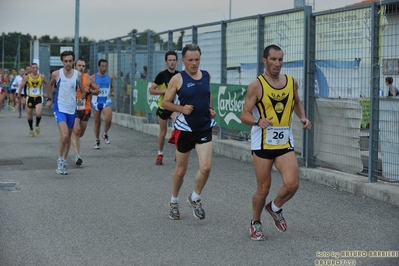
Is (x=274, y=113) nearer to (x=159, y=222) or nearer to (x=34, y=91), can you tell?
(x=159, y=222)

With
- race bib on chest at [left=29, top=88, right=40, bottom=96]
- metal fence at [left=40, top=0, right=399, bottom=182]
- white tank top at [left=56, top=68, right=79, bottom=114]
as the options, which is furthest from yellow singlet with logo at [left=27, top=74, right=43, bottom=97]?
white tank top at [left=56, top=68, right=79, bottom=114]

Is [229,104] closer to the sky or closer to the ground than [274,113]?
closer to the sky

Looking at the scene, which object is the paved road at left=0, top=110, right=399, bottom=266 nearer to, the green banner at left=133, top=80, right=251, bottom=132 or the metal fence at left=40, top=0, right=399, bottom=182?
the metal fence at left=40, top=0, right=399, bottom=182

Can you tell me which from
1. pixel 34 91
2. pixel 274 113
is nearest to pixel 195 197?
pixel 274 113

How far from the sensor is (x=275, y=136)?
7.73 meters

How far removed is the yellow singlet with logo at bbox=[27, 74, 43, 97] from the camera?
21.5 m

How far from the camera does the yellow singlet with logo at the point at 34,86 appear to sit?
21481mm

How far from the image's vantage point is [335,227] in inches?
332

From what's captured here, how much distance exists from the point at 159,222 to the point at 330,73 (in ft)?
14.8

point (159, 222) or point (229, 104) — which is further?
point (229, 104)

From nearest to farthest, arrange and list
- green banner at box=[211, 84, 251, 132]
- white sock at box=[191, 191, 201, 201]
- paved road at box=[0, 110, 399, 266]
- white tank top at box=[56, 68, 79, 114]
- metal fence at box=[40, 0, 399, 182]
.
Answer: paved road at box=[0, 110, 399, 266]
white sock at box=[191, 191, 201, 201]
metal fence at box=[40, 0, 399, 182]
white tank top at box=[56, 68, 79, 114]
green banner at box=[211, 84, 251, 132]

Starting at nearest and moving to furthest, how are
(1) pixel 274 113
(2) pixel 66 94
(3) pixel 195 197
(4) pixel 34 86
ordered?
(1) pixel 274 113 < (3) pixel 195 197 < (2) pixel 66 94 < (4) pixel 34 86

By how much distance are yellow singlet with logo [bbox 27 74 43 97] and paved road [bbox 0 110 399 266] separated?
306 inches

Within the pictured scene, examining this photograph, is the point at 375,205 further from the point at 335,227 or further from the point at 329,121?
the point at 329,121
